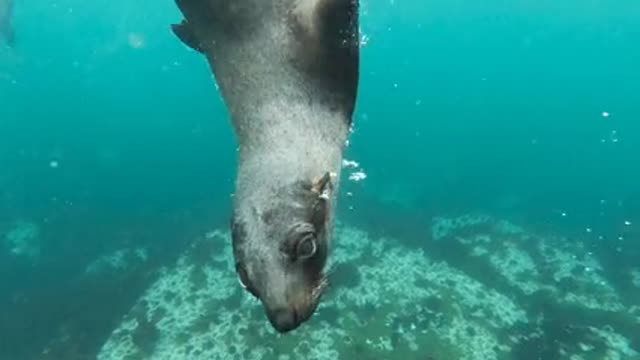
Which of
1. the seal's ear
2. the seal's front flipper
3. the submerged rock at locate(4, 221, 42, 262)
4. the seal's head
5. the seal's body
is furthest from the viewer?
the seal's body

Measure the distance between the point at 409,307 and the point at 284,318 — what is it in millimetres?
10828

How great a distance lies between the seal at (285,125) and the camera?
1.77 m

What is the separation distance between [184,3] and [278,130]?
0.95 metres

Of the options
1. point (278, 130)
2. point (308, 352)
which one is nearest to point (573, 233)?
point (308, 352)

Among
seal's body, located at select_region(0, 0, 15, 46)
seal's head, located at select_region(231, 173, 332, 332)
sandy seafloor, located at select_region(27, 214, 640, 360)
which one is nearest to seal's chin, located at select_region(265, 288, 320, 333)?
seal's head, located at select_region(231, 173, 332, 332)

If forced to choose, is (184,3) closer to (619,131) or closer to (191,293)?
(191,293)

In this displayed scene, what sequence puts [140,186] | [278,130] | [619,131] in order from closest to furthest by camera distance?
1. [278,130]
2. [140,186]
3. [619,131]

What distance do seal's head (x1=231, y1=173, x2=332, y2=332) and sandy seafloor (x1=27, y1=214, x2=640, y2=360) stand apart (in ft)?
30.4

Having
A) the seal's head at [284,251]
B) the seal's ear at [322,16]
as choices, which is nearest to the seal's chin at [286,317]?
the seal's head at [284,251]

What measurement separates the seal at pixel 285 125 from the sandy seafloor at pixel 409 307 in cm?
902

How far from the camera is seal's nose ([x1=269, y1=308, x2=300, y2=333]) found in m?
1.77

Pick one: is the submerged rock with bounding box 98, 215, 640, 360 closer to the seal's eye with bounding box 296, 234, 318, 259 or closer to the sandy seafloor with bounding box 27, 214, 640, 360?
the sandy seafloor with bounding box 27, 214, 640, 360

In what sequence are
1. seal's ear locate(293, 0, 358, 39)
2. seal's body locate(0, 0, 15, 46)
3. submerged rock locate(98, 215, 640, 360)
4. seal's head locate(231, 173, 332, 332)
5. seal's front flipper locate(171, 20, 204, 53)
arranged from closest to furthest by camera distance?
seal's head locate(231, 173, 332, 332), seal's ear locate(293, 0, 358, 39), seal's front flipper locate(171, 20, 204, 53), submerged rock locate(98, 215, 640, 360), seal's body locate(0, 0, 15, 46)

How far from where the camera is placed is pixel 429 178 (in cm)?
1872
